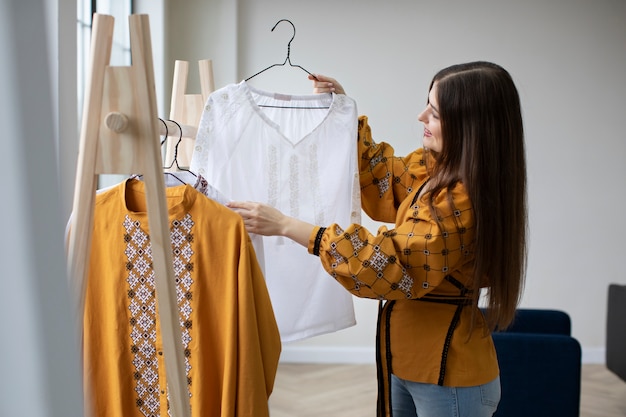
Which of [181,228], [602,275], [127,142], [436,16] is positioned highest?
[436,16]

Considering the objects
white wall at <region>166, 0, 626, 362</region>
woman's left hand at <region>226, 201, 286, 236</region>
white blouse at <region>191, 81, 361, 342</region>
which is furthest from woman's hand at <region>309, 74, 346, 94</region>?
white wall at <region>166, 0, 626, 362</region>

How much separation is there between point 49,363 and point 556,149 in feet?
16.5

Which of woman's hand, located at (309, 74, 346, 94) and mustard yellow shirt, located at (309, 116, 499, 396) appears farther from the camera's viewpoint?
woman's hand, located at (309, 74, 346, 94)

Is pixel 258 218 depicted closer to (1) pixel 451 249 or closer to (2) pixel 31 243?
(1) pixel 451 249

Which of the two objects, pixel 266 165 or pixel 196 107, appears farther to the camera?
pixel 196 107

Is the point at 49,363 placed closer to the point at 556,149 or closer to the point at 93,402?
the point at 93,402

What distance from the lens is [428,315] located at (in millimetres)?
1649

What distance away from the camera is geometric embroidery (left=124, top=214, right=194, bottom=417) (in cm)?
147

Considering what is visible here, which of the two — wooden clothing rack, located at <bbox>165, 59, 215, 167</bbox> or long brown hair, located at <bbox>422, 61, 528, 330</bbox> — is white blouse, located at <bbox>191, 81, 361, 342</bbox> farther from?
long brown hair, located at <bbox>422, 61, 528, 330</bbox>

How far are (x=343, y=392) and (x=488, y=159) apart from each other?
9.50ft

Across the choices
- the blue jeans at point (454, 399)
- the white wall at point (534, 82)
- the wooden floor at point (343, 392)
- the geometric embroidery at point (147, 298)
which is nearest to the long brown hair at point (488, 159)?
the blue jeans at point (454, 399)

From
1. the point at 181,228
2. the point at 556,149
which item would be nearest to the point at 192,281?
the point at 181,228

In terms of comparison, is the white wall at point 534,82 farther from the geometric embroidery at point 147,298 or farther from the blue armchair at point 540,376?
the geometric embroidery at point 147,298

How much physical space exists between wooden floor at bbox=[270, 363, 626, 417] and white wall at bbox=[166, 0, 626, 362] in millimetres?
227
